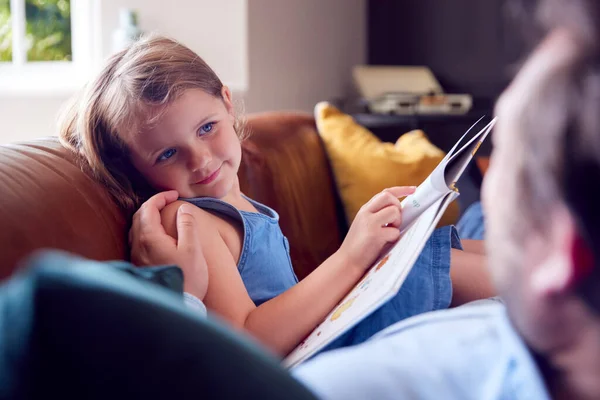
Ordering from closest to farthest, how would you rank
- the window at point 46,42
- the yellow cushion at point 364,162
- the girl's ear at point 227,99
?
the girl's ear at point 227,99 → the yellow cushion at point 364,162 → the window at point 46,42

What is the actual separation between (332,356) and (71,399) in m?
0.26

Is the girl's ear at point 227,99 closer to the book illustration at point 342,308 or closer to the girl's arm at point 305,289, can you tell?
the girl's arm at point 305,289

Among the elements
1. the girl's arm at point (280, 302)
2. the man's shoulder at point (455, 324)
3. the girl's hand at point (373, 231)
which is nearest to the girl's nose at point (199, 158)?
the girl's arm at point (280, 302)

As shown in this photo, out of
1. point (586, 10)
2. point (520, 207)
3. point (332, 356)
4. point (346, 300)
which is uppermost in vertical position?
point (586, 10)

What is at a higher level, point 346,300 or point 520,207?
point 520,207

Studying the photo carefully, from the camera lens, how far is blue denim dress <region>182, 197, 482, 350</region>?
1109 millimetres

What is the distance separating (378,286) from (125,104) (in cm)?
58

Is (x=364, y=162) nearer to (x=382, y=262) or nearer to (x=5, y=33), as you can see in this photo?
(x=382, y=262)

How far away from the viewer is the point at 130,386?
17.7 inches

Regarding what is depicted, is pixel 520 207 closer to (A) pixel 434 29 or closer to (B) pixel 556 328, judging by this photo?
(B) pixel 556 328

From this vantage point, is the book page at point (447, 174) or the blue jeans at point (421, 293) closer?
the book page at point (447, 174)

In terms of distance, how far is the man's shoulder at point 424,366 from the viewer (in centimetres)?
58

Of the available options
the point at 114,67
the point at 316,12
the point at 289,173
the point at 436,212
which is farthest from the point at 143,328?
the point at 316,12

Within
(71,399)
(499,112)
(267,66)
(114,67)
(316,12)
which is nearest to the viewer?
(71,399)
